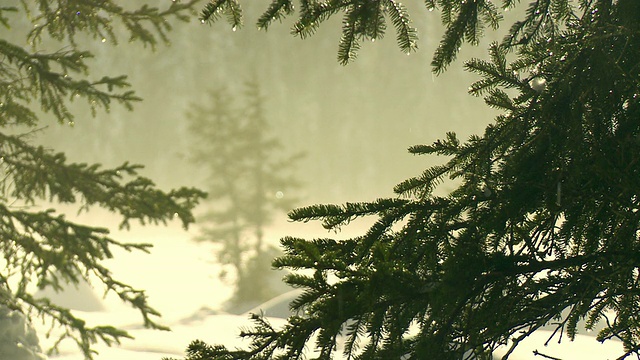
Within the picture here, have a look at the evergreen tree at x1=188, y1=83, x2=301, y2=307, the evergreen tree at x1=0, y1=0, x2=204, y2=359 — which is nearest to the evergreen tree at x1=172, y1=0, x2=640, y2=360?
the evergreen tree at x1=0, y1=0, x2=204, y2=359

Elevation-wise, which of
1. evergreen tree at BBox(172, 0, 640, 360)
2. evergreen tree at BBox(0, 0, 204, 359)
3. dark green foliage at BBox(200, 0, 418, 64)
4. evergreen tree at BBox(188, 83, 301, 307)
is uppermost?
evergreen tree at BBox(188, 83, 301, 307)

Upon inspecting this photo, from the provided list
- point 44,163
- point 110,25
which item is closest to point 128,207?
point 44,163

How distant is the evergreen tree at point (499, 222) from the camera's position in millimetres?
1970

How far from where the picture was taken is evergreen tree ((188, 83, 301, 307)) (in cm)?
2570

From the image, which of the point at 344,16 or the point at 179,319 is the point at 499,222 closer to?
the point at 344,16

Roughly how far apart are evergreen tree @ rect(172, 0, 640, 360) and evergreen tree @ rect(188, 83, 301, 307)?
906 inches

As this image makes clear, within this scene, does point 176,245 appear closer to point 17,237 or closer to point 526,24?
point 17,237

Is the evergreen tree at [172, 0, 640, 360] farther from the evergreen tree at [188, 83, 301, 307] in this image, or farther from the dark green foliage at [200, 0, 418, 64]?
the evergreen tree at [188, 83, 301, 307]

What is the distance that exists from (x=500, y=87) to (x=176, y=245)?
53940 mm

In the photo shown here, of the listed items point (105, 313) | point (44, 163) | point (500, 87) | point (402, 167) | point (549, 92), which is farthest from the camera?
point (402, 167)

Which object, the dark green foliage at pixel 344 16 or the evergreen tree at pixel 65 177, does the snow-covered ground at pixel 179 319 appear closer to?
the dark green foliage at pixel 344 16

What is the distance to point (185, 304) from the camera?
84.2ft

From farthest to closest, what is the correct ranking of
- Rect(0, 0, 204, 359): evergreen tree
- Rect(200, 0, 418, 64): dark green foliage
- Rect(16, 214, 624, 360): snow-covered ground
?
Rect(16, 214, 624, 360): snow-covered ground → Rect(0, 0, 204, 359): evergreen tree → Rect(200, 0, 418, 64): dark green foliage

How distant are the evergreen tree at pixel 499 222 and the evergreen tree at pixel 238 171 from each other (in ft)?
75.5
